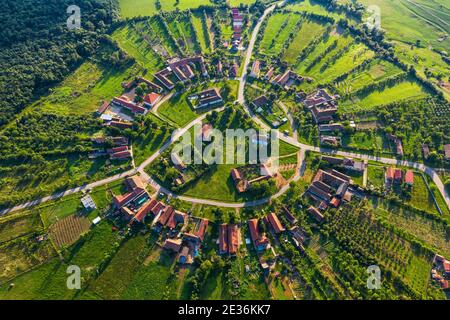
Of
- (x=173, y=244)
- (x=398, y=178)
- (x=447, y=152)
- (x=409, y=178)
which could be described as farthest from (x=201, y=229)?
(x=447, y=152)

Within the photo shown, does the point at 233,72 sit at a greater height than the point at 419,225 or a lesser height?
greater

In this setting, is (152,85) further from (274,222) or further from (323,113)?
(274,222)

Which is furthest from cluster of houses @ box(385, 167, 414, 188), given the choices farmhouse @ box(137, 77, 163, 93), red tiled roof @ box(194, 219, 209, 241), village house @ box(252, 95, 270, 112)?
farmhouse @ box(137, 77, 163, 93)

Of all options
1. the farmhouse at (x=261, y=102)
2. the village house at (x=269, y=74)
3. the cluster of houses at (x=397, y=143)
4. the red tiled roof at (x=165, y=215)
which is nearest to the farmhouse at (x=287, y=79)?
the village house at (x=269, y=74)

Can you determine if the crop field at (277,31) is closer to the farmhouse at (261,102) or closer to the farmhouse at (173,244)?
the farmhouse at (261,102)

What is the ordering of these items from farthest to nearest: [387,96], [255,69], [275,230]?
[255,69], [387,96], [275,230]

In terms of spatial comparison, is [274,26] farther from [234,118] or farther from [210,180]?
[210,180]
